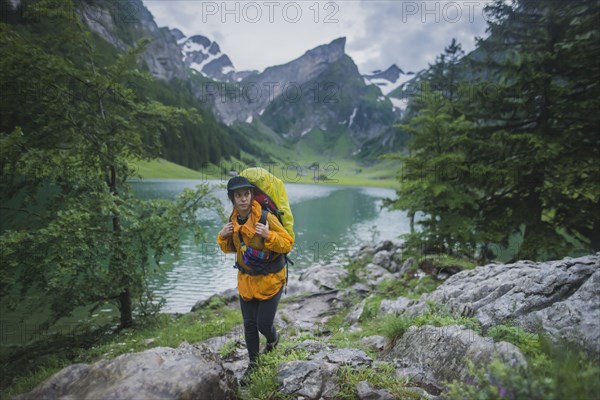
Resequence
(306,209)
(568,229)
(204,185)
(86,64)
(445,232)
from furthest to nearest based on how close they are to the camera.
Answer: (306,209), (445,232), (568,229), (204,185), (86,64)

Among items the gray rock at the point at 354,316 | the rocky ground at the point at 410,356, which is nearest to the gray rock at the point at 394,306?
the gray rock at the point at 354,316

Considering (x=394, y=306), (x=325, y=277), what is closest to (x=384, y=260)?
(x=325, y=277)

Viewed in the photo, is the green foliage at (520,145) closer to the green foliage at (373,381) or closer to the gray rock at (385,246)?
the gray rock at (385,246)

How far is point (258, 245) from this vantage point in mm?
4691

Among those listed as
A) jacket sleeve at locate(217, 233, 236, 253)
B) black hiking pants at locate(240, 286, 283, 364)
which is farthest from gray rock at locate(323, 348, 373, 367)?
jacket sleeve at locate(217, 233, 236, 253)

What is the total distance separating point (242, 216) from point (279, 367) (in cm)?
217

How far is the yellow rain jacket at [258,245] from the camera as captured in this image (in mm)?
4531

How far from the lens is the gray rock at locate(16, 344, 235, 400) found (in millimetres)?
3242

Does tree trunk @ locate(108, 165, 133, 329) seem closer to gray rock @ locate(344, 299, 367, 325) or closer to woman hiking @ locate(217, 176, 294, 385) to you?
woman hiking @ locate(217, 176, 294, 385)

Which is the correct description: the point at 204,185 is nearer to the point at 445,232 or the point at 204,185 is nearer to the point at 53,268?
the point at 53,268

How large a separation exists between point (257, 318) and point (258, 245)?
1197mm

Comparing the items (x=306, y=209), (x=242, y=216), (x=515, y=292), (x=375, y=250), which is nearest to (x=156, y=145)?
(x=242, y=216)

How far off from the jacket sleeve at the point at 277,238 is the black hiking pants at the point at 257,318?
33.0 inches

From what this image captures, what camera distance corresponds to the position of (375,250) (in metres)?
22.6
